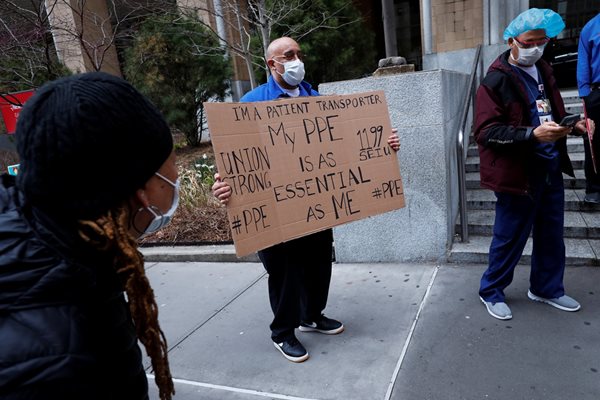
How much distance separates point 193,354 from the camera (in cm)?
319

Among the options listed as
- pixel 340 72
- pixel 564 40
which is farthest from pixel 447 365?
pixel 564 40

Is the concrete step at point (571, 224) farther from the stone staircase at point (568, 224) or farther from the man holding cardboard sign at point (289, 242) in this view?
the man holding cardboard sign at point (289, 242)

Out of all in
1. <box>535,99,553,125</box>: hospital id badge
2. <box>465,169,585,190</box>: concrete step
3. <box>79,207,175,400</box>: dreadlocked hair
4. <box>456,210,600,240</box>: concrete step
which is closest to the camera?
<box>79,207,175,400</box>: dreadlocked hair

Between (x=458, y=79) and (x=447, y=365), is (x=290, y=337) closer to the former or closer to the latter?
(x=447, y=365)

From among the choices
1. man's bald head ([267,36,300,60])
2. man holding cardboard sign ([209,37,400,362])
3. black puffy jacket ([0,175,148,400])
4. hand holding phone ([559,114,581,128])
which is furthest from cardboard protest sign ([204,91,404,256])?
black puffy jacket ([0,175,148,400])

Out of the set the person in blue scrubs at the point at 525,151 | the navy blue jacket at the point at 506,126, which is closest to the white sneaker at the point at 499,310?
the person in blue scrubs at the point at 525,151

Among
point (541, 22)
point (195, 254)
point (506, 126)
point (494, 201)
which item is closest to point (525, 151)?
point (506, 126)

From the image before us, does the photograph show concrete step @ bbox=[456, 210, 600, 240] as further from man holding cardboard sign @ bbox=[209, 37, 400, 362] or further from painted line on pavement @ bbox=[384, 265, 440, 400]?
man holding cardboard sign @ bbox=[209, 37, 400, 362]

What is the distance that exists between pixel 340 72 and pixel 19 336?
1018cm

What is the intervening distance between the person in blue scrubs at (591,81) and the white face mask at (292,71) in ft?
9.75

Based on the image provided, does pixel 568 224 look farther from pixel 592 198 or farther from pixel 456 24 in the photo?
pixel 456 24

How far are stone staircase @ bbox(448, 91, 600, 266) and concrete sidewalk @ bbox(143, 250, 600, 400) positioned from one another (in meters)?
0.11

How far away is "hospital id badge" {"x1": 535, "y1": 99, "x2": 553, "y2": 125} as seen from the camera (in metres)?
2.84

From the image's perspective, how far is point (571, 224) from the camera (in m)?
4.04
